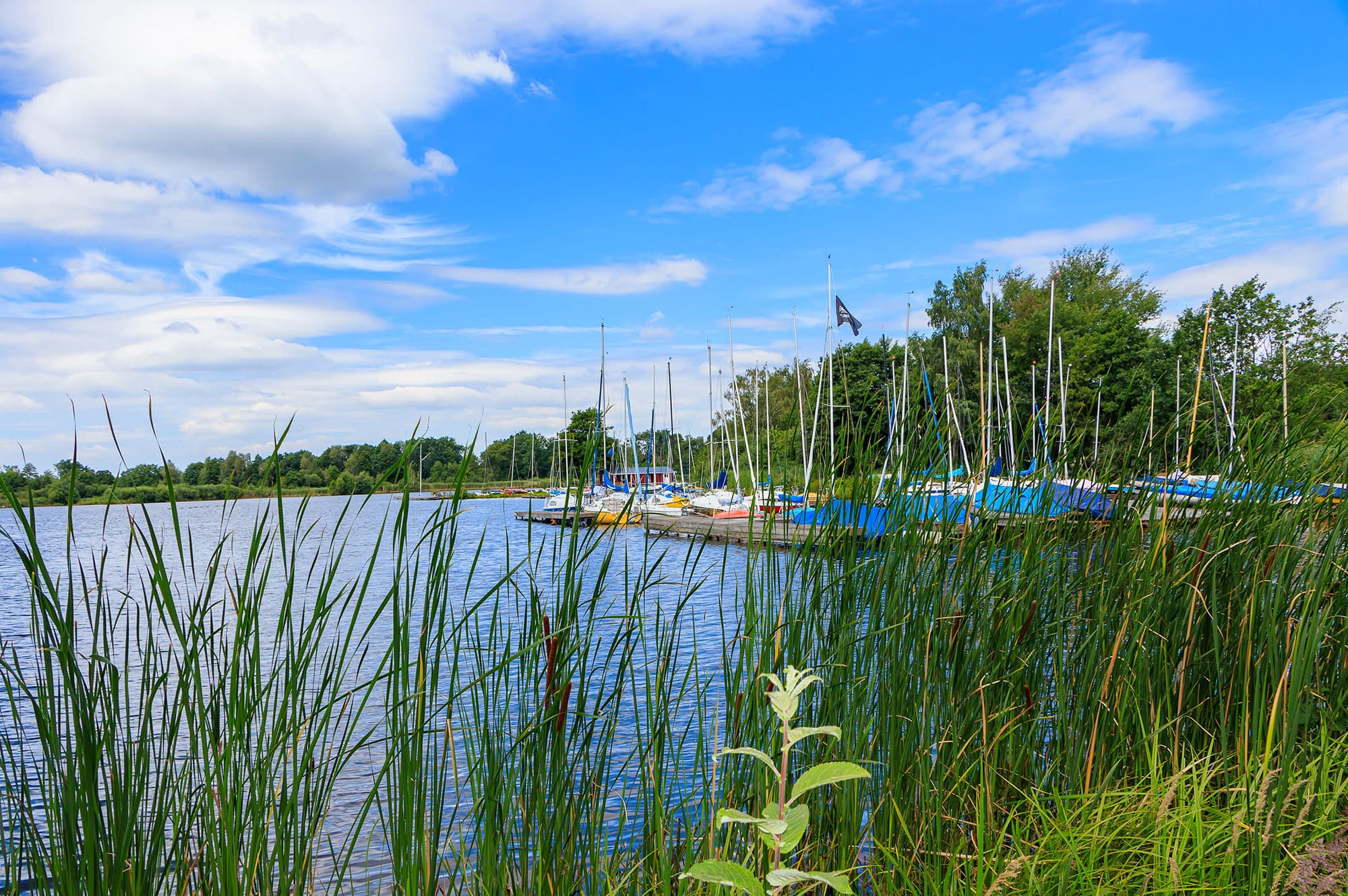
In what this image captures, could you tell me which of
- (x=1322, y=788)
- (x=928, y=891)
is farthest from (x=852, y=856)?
(x=1322, y=788)

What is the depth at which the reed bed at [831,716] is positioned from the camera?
182cm

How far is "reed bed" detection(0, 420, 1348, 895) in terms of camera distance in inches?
71.8

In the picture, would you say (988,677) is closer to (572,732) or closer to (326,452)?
(572,732)

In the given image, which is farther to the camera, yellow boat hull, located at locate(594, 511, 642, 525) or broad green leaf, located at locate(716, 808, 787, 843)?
yellow boat hull, located at locate(594, 511, 642, 525)

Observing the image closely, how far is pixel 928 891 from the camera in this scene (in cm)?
205

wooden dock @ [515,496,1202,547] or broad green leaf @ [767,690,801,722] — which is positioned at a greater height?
wooden dock @ [515,496,1202,547]

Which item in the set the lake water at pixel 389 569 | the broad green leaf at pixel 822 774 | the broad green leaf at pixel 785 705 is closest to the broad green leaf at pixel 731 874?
the broad green leaf at pixel 822 774

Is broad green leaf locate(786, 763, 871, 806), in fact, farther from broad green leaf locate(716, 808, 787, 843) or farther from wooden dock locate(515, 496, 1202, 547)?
wooden dock locate(515, 496, 1202, 547)

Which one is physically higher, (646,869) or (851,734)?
(851,734)

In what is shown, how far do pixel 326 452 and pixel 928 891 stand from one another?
6.35ft

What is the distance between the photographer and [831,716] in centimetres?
240

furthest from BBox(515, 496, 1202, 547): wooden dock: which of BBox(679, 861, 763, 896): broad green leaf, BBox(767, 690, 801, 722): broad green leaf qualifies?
BBox(679, 861, 763, 896): broad green leaf

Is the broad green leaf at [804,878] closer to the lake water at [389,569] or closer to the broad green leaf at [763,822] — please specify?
the broad green leaf at [763,822]

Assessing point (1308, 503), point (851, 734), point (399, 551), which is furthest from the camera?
point (1308, 503)
